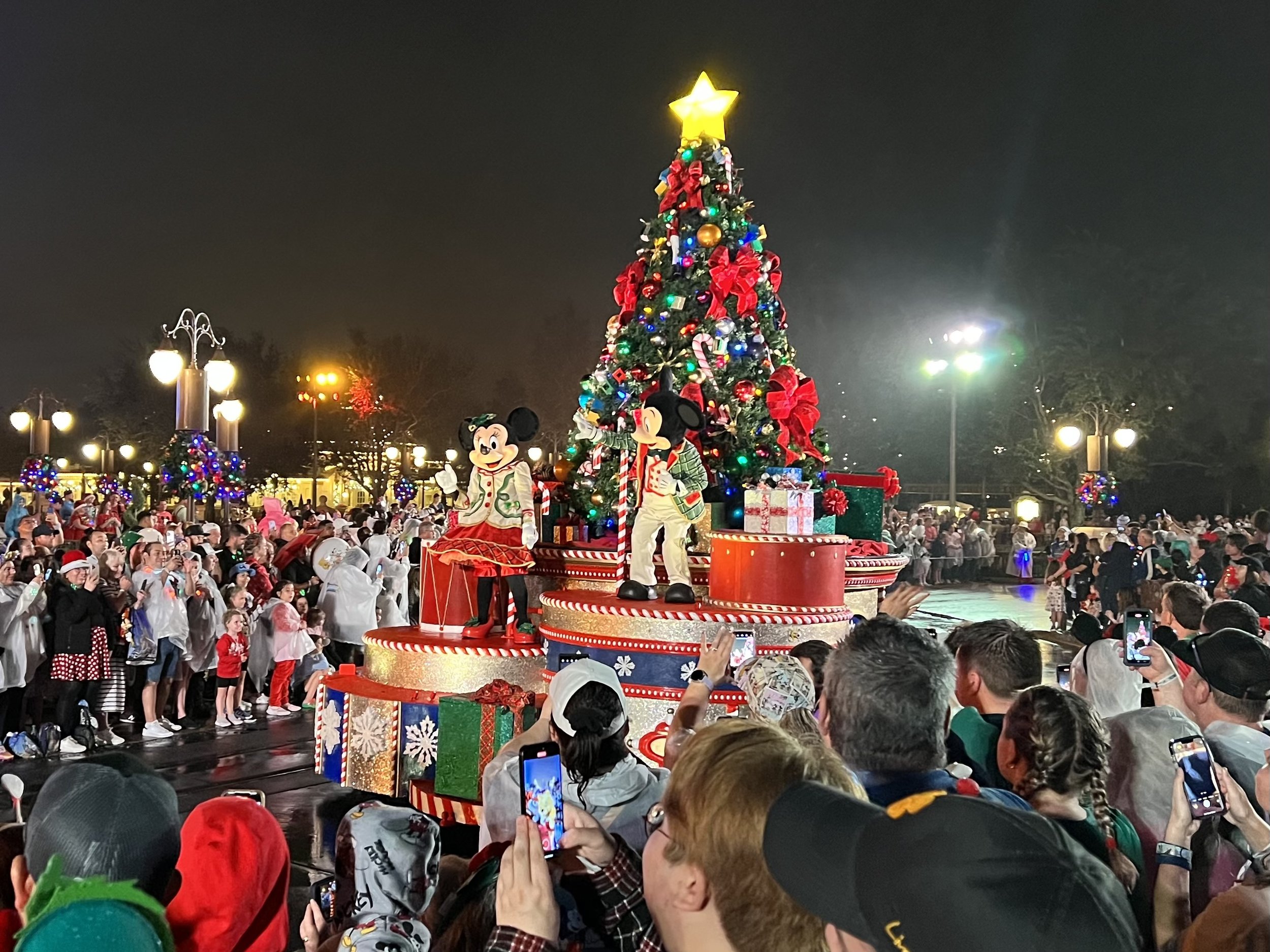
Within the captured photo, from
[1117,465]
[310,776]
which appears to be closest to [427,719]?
[310,776]

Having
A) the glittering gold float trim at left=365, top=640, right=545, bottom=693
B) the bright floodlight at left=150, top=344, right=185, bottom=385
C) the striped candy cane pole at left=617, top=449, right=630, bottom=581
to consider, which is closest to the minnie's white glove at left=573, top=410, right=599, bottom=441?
the striped candy cane pole at left=617, top=449, right=630, bottom=581

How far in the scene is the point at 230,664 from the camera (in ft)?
34.2

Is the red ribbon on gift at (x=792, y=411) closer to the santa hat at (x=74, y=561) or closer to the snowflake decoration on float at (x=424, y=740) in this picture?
the snowflake decoration on float at (x=424, y=740)

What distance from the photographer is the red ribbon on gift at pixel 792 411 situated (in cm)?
1083

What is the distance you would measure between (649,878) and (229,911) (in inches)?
44.1

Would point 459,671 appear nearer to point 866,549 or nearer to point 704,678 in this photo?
point 704,678

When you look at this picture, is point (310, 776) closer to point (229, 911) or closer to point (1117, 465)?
point (229, 911)

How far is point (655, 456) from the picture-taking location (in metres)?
8.62

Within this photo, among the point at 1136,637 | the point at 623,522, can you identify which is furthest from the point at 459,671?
the point at 1136,637

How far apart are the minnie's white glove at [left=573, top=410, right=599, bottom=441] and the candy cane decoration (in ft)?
4.31

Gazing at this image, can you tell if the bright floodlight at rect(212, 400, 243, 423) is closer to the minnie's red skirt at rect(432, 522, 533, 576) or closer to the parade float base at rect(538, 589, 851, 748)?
the minnie's red skirt at rect(432, 522, 533, 576)

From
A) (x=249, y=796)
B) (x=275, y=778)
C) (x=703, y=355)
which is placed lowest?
(x=275, y=778)

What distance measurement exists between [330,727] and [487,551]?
1920 mm

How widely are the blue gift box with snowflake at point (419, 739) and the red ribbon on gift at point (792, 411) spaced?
495 cm
